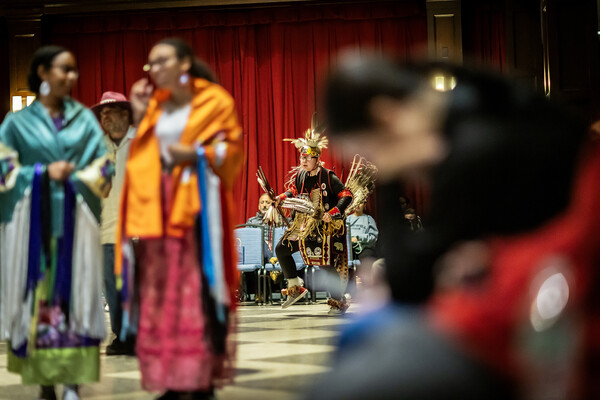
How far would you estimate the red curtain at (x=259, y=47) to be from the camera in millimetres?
11867

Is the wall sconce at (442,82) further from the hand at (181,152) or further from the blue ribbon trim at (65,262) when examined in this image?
the blue ribbon trim at (65,262)

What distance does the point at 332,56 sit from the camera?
463 inches

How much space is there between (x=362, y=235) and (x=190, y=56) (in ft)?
23.4

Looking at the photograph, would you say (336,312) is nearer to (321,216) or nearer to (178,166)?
(321,216)

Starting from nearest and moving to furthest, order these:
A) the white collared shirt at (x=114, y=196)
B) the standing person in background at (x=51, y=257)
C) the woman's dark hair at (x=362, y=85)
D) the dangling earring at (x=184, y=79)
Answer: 1. the woman's dark hair at (x=362, y=85)
2. the dangling earring at (x=184, y=79)
3. the standing person in background at (x=51, y=257)
4. the white collared shirt at (x=114, y=196)

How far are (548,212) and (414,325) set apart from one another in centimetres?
24

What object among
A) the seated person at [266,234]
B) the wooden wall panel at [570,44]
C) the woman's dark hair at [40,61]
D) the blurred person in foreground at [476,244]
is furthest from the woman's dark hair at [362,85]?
the seated person at [266,234]

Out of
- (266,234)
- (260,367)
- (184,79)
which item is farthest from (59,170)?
(266,234)

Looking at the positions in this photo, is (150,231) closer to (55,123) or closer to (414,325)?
(55,123)

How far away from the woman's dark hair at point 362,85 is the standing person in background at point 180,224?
1.76 meters

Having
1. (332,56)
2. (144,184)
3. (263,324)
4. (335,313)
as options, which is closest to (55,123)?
(144,184)

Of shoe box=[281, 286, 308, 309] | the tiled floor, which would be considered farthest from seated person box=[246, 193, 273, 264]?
the tiled floor

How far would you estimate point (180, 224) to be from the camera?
2902 millimetres

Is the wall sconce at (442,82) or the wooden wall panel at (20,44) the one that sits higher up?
the wooden wall panel at (20,44)
